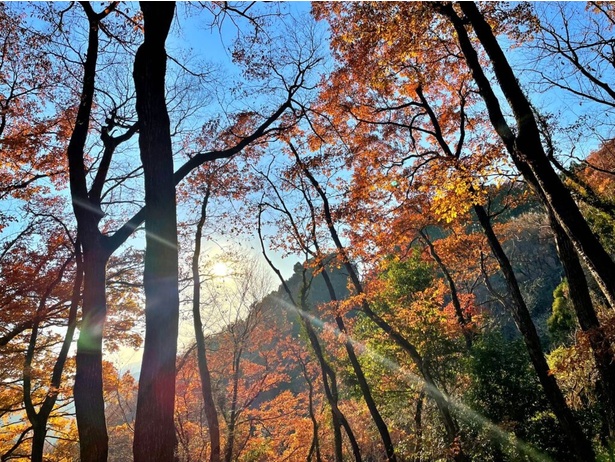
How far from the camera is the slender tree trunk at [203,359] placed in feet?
29.4

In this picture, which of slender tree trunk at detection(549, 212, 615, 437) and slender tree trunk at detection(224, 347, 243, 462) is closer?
slender tree trunk at detection(549, 212, 615, 437)

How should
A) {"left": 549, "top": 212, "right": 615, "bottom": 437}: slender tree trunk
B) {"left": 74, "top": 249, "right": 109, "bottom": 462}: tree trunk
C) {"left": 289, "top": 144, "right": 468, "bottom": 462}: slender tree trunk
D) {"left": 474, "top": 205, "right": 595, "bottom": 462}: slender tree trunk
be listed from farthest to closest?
{"left": 289, "top": 144, "right": 468, "bottom": 462}: slender tree trunk, {"left": 474, "top": 205, "right": 595, "bottom": 462}: slender tree trunk, {"left": 549, "top": 212, "right": 615, "bottom": 437}: slender tree trunk, {"left": 74, "top": 249, "right": 109, "bottom": 462}: tree trunk

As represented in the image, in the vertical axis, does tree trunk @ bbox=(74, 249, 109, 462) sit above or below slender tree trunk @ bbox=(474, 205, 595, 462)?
above

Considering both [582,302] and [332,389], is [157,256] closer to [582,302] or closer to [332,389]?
[582,302]

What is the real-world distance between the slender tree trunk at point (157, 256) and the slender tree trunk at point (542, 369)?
19.6 ft

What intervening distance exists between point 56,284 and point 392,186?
9949 mm

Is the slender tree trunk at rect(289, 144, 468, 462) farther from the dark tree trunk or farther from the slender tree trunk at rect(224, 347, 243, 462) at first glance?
the slender tree trunk at rect(224, 347, 243, 462)

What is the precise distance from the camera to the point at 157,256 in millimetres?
3629

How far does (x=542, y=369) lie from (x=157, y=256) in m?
7.41

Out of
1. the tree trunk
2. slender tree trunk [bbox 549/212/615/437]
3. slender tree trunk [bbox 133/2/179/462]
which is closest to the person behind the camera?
slender tree trunk [bbox 133/2/179/462]

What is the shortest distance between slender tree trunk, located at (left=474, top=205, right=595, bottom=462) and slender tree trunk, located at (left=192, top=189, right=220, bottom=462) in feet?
25.2

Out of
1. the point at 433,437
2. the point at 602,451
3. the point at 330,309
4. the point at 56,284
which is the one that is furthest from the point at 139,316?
the point at 602,451


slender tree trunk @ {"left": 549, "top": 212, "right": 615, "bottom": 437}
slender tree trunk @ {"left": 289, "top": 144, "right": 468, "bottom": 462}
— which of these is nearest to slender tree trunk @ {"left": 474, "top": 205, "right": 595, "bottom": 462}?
slender tree trunk @ {"left": 549, "top": 212, "right": 615, "bottom": 437}

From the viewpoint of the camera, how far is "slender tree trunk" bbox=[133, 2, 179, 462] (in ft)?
10.4
